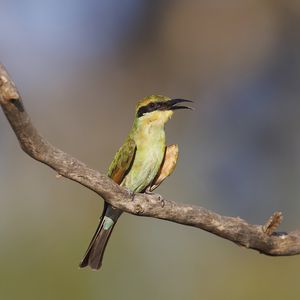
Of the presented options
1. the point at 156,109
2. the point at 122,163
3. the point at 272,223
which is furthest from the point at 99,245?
the point at 272,223

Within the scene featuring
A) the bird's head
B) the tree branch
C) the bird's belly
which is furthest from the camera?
the bird's head

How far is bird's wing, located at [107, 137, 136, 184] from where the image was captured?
4.05m

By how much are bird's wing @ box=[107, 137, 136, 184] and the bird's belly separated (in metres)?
0.03

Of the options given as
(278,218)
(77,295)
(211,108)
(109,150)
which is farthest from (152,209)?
(211,108)

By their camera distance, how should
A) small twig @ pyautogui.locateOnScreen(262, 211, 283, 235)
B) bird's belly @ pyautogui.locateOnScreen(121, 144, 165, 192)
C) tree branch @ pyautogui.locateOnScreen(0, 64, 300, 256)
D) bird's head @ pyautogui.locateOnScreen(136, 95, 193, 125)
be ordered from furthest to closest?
bird's head @ pyautogui.locateOnScreen(136, 95, 193, 125), bird's belly @ pyautogui.locateOnScreen(121, 144, 165, 192), small twig @ pyautogui.locateOnScreen(262, 211, 283, 235), tree branch @ pyautogui.locateOnScreen(0, 64, 300, 256)

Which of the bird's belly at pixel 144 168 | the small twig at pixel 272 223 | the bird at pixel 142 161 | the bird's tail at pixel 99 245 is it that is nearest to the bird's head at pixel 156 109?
the bird at pixel 142 161

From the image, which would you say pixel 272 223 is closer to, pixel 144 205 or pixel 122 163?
pixel 144 205

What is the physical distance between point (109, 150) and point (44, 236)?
1.12m

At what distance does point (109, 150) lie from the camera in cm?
694

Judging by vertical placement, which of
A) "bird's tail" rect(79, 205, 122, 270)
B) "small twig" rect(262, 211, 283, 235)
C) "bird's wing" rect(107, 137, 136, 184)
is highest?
"bird's wing" rect(107, 137, 136, 184)

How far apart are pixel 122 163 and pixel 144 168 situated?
0.11 meters

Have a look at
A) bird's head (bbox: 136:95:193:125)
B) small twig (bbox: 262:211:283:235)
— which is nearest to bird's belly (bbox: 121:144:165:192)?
bird's head (bbox: 136:95:193:125)

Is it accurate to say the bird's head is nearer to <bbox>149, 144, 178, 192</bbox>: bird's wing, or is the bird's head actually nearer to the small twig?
<bbox>149, 144, 178, 192</bbox>: bird's wing

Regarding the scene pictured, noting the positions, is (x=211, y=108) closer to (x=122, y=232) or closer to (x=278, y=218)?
(x=122, y=232)
